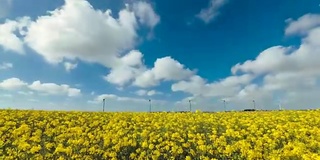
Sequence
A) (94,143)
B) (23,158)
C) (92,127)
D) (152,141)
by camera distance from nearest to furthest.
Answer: (23,158)
(94,143)
(152,141)
(92,127)

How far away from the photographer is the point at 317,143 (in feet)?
53.6

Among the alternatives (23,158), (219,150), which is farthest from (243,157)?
(23,158)

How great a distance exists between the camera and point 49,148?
14766mm

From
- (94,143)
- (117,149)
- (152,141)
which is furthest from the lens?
(152,141)

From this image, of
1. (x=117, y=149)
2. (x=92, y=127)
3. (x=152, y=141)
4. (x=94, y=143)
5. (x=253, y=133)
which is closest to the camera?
(x=117, y=149)

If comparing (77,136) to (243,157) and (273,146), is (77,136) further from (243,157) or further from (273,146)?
(273,146)

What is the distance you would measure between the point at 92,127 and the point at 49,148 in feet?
33.2

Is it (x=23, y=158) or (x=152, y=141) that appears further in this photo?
(x=152, y=141)

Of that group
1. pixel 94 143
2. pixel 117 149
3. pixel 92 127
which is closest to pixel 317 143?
pixel 117 149

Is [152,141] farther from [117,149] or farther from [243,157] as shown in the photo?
[243,157]

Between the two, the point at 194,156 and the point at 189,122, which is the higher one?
the point at 189,122

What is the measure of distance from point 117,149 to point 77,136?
315 centimetres

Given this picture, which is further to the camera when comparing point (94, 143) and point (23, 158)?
point (94, 143)

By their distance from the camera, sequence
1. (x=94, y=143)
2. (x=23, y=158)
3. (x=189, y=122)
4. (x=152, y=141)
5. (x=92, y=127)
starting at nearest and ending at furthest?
(x=23, y=158) → (x=94, y=143) → (x=152, y=141) → (x=92, y=127) → (x=189, y=122)
